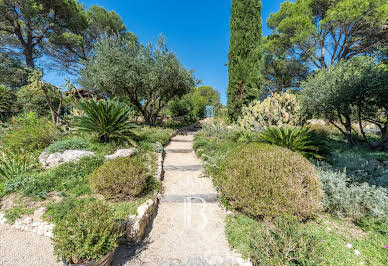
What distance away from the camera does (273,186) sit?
8.36ft

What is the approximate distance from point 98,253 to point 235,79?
387 inches

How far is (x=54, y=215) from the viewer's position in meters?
2.35

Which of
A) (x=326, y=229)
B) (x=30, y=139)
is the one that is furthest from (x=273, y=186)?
(x=30, y=139)

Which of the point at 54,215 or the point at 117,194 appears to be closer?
the point at 54,215

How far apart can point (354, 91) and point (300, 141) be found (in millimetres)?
3309

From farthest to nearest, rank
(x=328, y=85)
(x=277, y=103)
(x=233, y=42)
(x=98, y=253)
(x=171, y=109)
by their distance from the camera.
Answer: (x=171, y=109) < (x=233, y=42) < (x=277, y=103) < (x=328, y=85) < (x=98, y=253)

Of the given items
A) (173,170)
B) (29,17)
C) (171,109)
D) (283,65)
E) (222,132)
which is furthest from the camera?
(171,109)

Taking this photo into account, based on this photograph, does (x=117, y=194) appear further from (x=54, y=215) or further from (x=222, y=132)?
(x=222, y=132)

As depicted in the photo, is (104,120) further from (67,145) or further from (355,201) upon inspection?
(355,201)

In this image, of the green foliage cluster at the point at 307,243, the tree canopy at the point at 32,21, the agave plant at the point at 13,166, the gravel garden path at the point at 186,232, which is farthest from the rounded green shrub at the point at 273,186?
the tree canopy at the point at 32,21

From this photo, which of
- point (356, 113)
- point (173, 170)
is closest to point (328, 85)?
point (356, 113)

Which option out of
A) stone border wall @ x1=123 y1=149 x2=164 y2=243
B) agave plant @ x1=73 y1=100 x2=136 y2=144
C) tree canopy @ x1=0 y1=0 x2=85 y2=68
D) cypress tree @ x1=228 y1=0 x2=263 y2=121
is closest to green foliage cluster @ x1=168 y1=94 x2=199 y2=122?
cypress tree @ x1=228 y1=0 x2=263 y2=121

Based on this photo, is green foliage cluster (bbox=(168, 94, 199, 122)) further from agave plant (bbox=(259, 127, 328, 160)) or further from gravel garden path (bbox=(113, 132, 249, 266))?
gravel garden path (bbox=(113, 132, 249, 266))

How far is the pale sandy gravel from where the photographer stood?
2.01m
